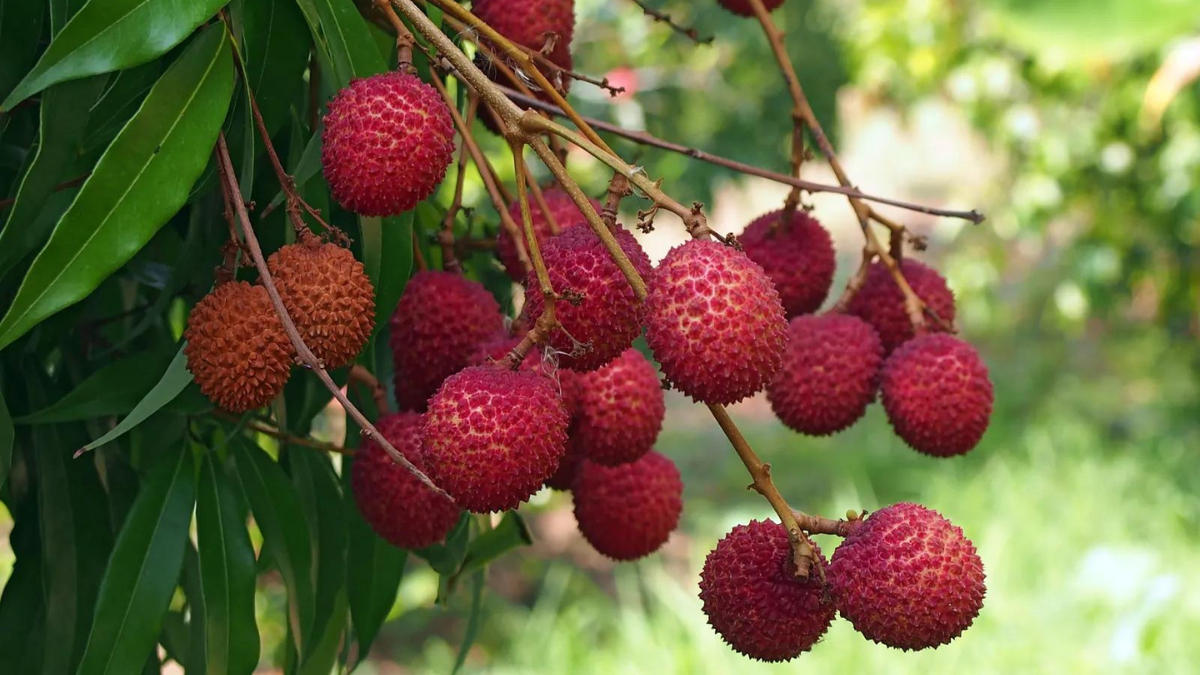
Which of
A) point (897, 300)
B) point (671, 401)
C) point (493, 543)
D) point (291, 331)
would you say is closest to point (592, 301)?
point (291, 331)

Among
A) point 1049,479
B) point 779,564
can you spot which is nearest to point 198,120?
point 779,564

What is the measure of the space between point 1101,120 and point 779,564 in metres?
3.93

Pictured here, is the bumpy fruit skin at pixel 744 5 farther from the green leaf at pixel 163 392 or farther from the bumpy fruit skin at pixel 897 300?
the green leaf at pixel 163 392

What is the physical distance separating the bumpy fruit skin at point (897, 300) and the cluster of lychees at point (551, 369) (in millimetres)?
99

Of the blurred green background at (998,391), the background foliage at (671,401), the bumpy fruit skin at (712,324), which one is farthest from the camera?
the blurred green background at (998,391)

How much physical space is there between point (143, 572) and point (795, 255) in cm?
50

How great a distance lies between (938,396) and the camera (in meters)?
0.88

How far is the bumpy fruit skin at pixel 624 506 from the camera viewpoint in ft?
3.06

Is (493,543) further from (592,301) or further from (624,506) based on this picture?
(592,301)

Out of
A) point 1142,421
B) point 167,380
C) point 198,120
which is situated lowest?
point 167,380

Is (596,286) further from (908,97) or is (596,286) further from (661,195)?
(908,97)

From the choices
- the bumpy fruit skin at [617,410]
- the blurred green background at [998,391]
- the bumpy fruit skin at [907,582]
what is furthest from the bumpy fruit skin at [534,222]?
the blurred green background at [998,391]

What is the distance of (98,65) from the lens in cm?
66

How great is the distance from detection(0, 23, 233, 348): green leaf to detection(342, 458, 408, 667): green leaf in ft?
1.20
